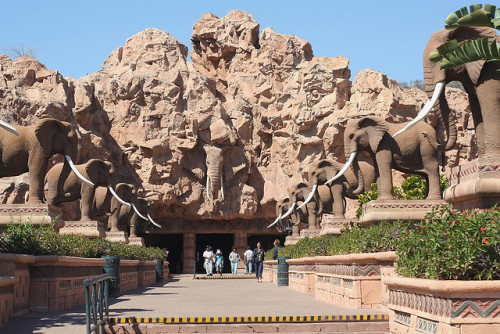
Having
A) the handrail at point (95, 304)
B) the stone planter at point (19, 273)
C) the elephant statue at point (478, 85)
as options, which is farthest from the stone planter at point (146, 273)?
the elephant statue at point (478, 85)

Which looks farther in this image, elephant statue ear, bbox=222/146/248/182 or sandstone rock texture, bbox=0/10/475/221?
elephant statue ear, bbox=222/146/248/182

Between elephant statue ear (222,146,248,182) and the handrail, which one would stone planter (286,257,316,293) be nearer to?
the handrail

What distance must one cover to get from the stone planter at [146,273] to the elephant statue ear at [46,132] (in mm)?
5853

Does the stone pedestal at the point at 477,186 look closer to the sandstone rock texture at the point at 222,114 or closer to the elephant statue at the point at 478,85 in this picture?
the elephant statue at the point at 478,85

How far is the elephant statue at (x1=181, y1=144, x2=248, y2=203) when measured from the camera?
39.9m

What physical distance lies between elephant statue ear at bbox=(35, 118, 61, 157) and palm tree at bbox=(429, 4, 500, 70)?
1145 centimetres

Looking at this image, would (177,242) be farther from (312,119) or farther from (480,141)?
(480,141)

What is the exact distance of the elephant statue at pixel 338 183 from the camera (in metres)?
24.2

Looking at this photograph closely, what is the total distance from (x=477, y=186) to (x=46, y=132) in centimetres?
1215

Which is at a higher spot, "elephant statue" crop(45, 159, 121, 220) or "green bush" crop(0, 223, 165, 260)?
"elephant statue" crop(45, 159, 121, 220)

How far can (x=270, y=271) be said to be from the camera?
94.7 ft

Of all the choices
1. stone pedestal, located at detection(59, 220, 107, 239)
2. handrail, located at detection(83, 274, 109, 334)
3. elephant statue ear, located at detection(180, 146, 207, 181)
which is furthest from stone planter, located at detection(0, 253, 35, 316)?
elephant statue ear, located at detection(180, 146, 207, 181)

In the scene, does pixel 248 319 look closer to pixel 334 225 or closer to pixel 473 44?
pixel 473 44

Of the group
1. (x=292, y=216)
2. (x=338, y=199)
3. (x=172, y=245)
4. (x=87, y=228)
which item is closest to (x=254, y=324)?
(x=87, y=228)
